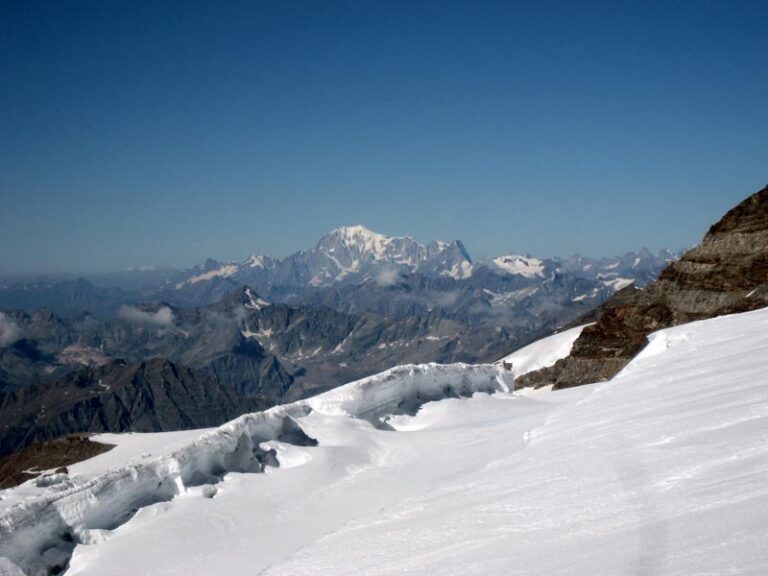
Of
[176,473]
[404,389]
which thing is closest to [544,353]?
[404,389]

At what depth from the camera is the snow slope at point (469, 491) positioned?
7.37 meters

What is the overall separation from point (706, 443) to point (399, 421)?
10514 mm

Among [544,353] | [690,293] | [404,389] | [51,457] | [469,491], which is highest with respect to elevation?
[469,491]

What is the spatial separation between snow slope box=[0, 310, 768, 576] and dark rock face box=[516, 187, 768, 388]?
69.2 ft

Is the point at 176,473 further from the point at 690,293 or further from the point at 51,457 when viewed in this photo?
the point at 51,457

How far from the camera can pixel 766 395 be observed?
450 inches

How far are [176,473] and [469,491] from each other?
624 centimetres

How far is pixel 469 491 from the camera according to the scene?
36.7 feet

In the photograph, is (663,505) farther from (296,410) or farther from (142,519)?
(296,410)

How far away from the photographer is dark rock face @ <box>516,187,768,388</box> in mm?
39250

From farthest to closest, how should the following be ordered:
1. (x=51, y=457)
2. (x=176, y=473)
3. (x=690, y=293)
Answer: (x=51, y=457)
(x=690, y=293)
(x=176, y=473)

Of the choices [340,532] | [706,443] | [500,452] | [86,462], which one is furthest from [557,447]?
[86,462]

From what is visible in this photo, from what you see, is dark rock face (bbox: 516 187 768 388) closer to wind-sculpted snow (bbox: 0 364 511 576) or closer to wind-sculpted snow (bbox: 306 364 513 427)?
wind-sculpted snow (bbox: 306 364 513 427)

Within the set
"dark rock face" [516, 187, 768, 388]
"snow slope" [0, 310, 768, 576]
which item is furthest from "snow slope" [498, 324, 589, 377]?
"snow slope" [0, 310, 768, 576]
